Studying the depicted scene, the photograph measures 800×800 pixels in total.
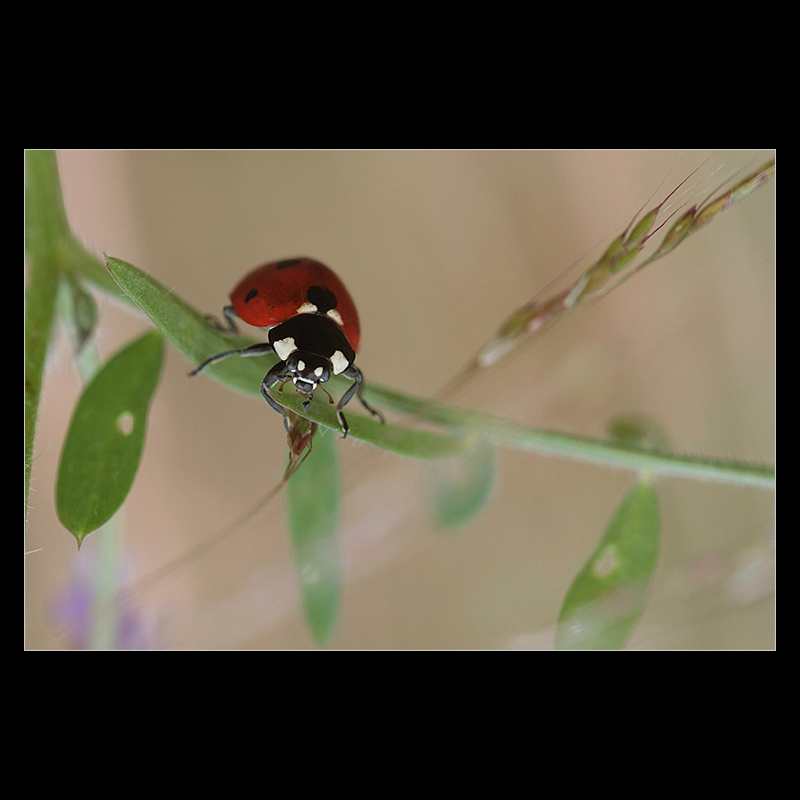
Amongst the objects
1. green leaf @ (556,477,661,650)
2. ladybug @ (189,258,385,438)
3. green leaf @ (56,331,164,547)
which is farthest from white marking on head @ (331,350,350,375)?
green leaf @ (556,477,661,650)

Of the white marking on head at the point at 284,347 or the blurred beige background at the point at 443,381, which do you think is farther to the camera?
the blurred beige background at the point at 443,381

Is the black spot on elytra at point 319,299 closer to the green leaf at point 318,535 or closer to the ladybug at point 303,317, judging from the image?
the ladybug at point 303,317

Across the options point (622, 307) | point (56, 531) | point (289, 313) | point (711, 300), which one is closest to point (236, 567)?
point (56, 531)

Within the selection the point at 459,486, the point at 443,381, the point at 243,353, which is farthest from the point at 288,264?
the point at 443,381

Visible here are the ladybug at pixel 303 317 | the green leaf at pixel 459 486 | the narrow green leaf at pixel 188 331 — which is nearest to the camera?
the narrow green leaf at pixel 188 331

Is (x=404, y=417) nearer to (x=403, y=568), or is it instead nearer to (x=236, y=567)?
(x=236, y=567)

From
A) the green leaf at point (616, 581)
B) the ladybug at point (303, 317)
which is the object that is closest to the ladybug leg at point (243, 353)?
the ladybug at point (303, 317)

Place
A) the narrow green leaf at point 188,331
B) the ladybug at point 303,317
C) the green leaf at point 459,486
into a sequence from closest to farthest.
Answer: the narrow green leaf at point 188,331 < the ladybug at point 303,317 < the green leaf at point 459,486
